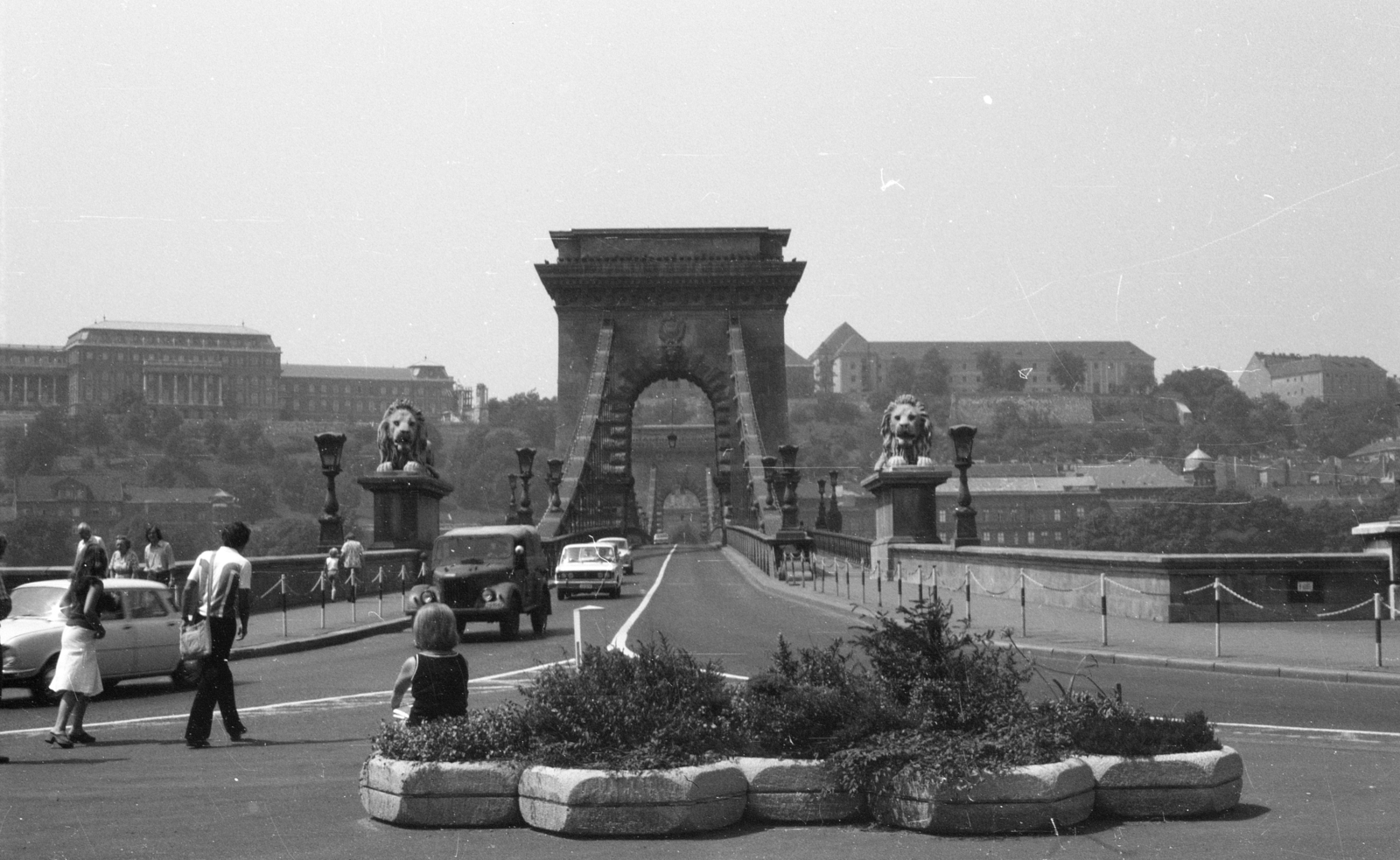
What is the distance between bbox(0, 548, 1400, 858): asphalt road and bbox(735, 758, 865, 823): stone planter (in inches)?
5.2

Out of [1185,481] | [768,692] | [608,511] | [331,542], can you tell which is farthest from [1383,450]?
[768,692]

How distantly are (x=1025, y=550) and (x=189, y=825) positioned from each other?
22.9 metres

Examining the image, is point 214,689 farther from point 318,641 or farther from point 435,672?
point 318,641

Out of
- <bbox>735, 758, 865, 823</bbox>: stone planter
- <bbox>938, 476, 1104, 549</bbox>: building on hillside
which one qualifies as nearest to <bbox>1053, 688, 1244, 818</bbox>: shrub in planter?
<bbox>735, 758, 865, 823</bbox>: stone planter

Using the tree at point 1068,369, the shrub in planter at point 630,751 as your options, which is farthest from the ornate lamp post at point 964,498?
the tree at point 1068,369

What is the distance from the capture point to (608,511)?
99312 millimetres

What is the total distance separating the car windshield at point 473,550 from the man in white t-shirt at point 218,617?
11478mm

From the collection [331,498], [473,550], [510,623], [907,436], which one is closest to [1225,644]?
[510,623]

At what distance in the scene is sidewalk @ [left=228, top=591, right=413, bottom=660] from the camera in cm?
2188

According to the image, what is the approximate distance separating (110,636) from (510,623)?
8141 mm

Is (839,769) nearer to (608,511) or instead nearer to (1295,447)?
(1295,447)

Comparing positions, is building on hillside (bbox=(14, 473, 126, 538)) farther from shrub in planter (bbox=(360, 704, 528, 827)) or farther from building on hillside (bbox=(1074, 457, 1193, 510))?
shrub in planter (bbox=(360, 704, 528, 827))

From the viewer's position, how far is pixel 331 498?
3569 centimetres

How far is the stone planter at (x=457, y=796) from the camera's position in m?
8.52
